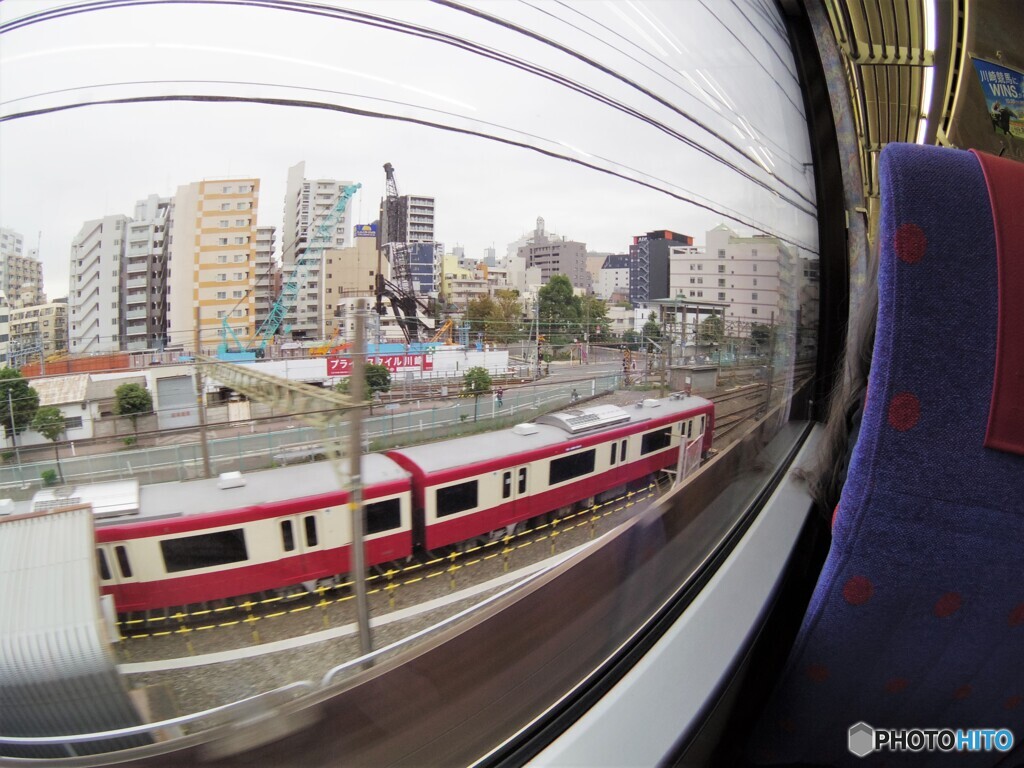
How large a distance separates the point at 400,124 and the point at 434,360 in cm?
23

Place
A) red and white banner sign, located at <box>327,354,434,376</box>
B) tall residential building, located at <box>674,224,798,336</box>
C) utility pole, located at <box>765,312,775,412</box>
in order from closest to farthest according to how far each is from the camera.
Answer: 1. red and white banner sign, located at <box>327,354,434,376</box>
2. tall residential building, located at <box>674,224,798,336</box>
3. utility pole, located at <box>765,312,775,412</box>

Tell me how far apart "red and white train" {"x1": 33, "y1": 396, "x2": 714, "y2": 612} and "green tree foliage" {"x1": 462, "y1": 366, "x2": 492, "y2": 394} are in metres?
0.06

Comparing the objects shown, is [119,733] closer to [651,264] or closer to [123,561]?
[123,561]

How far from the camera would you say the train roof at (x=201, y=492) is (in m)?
0.32

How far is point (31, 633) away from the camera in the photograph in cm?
30

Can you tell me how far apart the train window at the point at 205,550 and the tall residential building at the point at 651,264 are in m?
0.63

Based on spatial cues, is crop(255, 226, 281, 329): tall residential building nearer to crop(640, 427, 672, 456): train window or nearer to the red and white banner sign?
the red and white banner sign

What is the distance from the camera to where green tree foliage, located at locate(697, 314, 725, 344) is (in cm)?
100

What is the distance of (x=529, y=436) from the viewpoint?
0.57 m

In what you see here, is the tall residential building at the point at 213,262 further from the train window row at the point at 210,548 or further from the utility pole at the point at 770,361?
the utility pole at the point at 770,361

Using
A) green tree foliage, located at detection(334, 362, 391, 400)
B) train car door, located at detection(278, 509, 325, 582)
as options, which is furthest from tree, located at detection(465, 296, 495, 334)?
train car door, located at detection(278, 509, 325, 582)

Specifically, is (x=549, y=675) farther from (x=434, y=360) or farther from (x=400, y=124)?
(x=400, y=124)

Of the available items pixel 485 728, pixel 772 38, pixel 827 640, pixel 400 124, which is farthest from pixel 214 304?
pixel 772 38

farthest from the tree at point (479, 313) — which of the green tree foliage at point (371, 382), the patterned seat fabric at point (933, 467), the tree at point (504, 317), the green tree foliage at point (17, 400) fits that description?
the patterned seat fabric at point (933, 467)
